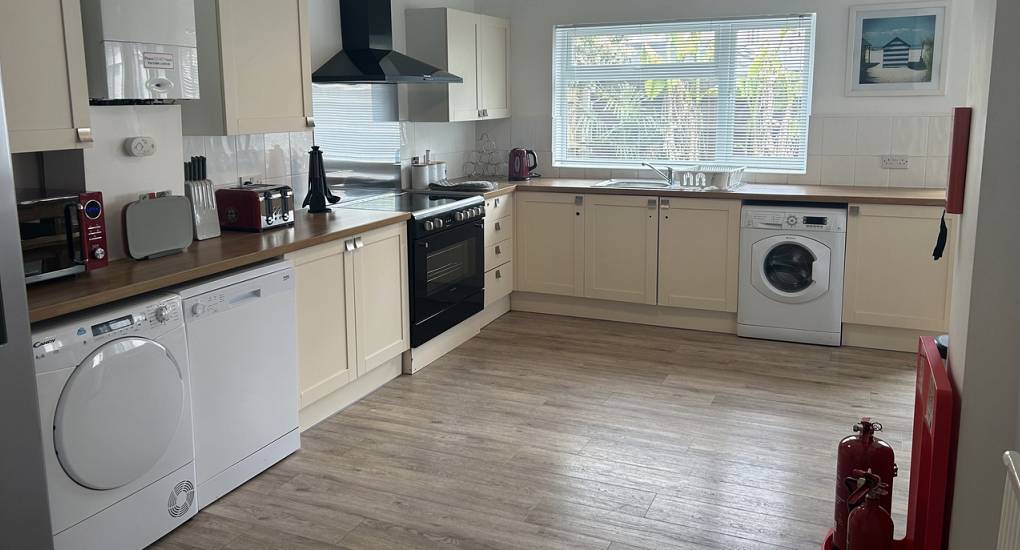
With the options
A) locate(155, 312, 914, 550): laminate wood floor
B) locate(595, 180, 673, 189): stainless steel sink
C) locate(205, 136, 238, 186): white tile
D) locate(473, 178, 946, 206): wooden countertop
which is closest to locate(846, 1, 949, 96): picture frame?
locate(473, 178, 946, 206): wooden countertop

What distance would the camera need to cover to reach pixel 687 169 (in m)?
5.78

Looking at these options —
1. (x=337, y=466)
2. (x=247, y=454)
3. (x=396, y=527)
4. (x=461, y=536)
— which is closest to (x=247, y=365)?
(x=247, y=454)

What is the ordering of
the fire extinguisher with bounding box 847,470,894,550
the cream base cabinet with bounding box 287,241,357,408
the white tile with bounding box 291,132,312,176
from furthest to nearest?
the white tile with bounding box 291,132,312,176 → the cream base cabinet with bounding box 287,241,357,408 → the fire extinguisher with bounding box 847,470,894,550

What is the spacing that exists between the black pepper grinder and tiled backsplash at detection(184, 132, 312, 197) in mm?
144

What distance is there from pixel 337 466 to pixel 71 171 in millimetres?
1454

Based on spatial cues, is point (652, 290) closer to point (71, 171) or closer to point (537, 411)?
point (537, 411)

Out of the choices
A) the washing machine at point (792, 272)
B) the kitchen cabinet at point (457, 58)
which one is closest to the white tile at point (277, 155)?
the kitchen cabinet at point (457, 58)

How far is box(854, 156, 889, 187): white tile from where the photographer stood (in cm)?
521

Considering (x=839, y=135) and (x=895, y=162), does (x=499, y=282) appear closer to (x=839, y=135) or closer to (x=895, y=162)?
(x=839, y=135)

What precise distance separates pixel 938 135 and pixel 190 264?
420 centimetres

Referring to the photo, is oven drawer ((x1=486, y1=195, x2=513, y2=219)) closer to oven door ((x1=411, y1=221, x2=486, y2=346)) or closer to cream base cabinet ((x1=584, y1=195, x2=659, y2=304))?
oven door ((x1=411, y1=221, x2=486, y2=346))

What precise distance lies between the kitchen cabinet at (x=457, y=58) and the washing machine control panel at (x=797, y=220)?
187 centimetres

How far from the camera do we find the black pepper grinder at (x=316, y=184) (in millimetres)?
4293

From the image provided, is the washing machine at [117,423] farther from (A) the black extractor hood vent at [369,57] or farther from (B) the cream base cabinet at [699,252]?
(B) the cream base cabinet at [699,252]
